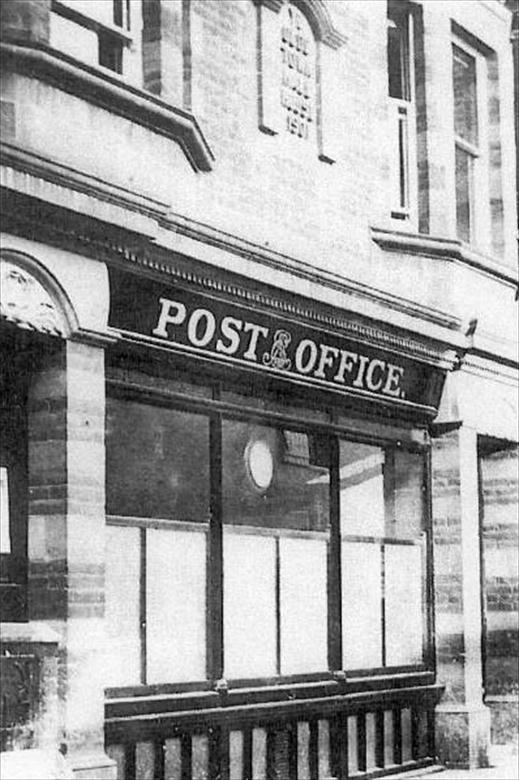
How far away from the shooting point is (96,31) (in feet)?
27.8

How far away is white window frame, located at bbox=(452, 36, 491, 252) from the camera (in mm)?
12859

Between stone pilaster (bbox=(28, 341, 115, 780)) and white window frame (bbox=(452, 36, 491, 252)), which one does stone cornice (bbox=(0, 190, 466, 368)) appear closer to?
stone pilaster (bbox=(28, 341, 115, 780))

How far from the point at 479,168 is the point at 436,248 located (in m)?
1.63

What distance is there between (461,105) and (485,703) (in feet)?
18.1

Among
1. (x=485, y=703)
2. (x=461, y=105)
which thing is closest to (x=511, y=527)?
(x=485, y=703)

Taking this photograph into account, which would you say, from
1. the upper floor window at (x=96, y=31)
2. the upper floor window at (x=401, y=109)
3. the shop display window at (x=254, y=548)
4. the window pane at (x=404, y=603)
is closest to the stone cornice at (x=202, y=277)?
the shop display window at (x=254, y=548)

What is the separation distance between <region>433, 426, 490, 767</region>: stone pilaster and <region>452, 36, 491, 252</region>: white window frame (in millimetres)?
2096

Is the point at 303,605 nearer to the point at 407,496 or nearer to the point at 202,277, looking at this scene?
the point at 407,496

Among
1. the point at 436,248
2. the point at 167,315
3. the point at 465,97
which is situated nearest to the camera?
the point at 167,315

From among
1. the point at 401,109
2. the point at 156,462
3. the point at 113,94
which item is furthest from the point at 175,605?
the point at 401,109

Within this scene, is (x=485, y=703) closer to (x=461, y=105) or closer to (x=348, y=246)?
(x=348, y=246)

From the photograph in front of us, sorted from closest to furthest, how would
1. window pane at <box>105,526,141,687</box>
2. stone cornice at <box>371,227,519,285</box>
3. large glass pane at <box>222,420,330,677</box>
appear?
window pane at <box>105,526,141,687</box> < large glass pane at <box>222,420,330,677</box> < stone cornice at <box>371,227,519,285</box>

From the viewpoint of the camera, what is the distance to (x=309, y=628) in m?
10.1

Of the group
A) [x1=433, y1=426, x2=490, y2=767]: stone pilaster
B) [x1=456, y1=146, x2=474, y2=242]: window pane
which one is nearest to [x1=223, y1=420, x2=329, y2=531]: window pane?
[x1=433, y1=426, x2=490, y2=767]: stone pilaster
